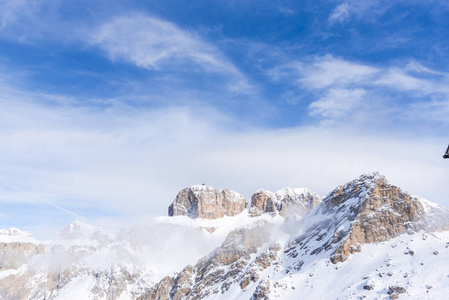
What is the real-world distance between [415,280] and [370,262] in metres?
31.0

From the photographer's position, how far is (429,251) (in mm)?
182875

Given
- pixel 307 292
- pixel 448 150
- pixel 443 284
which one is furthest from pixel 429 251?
pixel 448 150

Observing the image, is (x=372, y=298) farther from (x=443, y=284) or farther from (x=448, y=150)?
(x=448, y=150)

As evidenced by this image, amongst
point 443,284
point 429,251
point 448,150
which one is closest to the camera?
point 448,150

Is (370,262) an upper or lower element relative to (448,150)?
lower

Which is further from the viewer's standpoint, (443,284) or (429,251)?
(429,251)

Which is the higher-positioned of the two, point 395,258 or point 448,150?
point 448,150

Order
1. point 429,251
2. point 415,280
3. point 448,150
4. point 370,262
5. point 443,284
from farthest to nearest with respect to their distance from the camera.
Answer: point 370,262 < point 429,251 < point 415,280 < point 443,284 < point 448,150

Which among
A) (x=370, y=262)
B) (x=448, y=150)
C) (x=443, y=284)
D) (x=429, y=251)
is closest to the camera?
(x=448, y=150)

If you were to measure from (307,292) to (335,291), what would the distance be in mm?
16671

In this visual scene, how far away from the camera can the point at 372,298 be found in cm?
16612

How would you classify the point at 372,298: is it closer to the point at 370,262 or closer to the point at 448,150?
the point at 370,262

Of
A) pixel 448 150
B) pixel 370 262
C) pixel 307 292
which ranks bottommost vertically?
pixel 307 292

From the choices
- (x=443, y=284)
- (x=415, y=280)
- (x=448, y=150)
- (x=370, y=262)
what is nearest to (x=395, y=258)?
(x=370, y=262)
